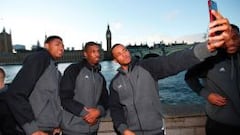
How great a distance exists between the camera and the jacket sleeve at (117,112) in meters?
2.63

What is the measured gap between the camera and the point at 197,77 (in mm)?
3027

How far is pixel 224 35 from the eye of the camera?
57.7 inches

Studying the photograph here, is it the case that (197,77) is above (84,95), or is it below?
above

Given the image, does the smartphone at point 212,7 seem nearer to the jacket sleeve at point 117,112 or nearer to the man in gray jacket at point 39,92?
the jacket sleeve at point 117,112

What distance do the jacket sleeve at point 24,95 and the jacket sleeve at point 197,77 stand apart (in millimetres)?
1560

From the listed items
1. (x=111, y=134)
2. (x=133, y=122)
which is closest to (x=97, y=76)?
(x=133, y=122)

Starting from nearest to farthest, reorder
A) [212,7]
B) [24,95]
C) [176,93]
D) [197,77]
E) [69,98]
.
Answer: [212,7]
[24,95]
[69,98]
[197,77]
[176,93]

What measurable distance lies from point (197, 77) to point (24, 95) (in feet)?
5.67

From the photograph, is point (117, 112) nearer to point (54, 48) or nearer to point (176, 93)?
point (54, 48)

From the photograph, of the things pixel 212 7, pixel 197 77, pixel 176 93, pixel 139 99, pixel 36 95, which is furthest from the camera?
pixel 176 93

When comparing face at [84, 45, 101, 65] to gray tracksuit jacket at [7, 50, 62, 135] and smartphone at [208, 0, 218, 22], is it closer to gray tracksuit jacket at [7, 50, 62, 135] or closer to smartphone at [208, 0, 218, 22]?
gray tracksuit jacket at [7, 50, 62, 135]

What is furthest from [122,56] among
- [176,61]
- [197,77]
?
[197,77]

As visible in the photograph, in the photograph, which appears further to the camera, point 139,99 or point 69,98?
point 69,98

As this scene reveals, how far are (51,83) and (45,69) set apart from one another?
156 mm
